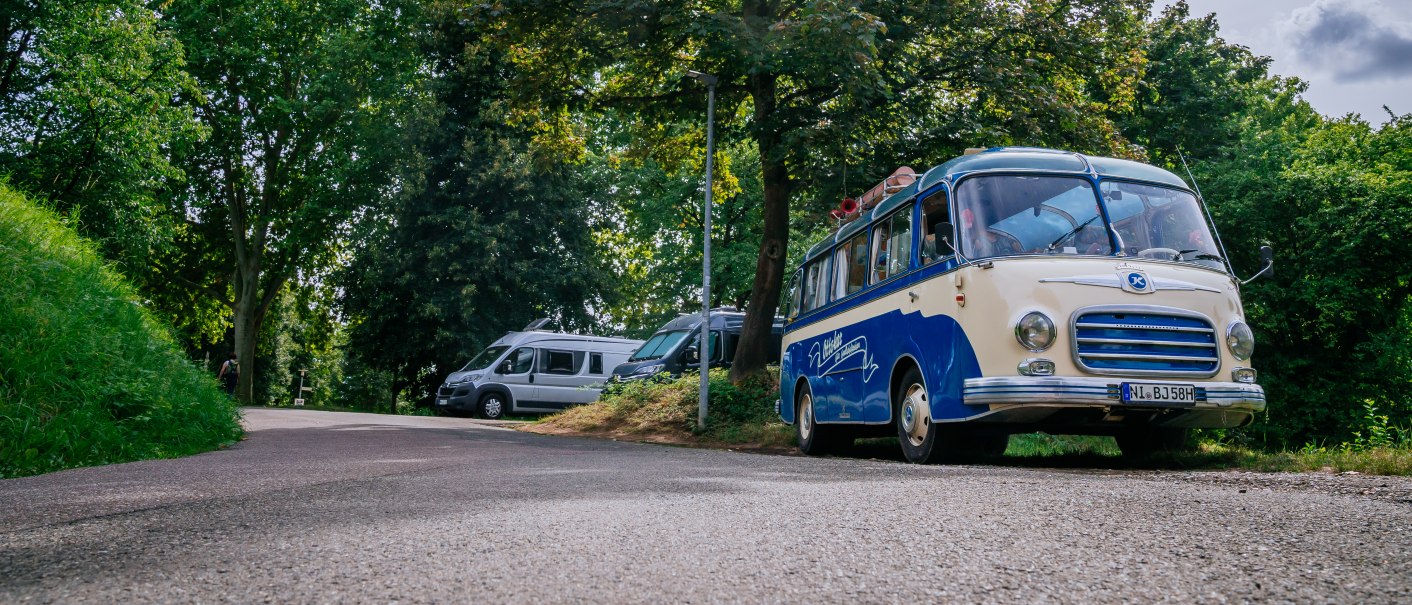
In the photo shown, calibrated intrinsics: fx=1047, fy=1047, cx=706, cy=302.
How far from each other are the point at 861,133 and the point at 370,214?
2318 centimetres

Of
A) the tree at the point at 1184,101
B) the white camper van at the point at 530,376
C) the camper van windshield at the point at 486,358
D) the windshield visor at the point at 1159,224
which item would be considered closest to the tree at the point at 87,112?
the white camper van at the point at 530,376

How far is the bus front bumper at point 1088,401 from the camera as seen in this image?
26.9 feet

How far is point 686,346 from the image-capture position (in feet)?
69.8

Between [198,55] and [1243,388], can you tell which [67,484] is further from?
[198,55]

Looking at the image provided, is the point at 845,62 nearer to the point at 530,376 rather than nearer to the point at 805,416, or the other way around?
the point at 805,416

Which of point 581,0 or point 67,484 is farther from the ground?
point 581,0

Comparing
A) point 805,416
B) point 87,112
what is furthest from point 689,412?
point 87,112

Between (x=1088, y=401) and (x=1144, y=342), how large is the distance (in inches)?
28.2

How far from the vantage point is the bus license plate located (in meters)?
8.24

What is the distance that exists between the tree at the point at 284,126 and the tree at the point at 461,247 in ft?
5.49

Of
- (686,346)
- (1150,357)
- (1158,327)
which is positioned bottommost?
(1150,357)

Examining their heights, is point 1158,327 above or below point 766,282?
below

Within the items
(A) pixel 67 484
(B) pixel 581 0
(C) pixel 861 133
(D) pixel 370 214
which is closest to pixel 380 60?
(D) pixel 370 214

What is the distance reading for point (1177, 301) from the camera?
854 cm
